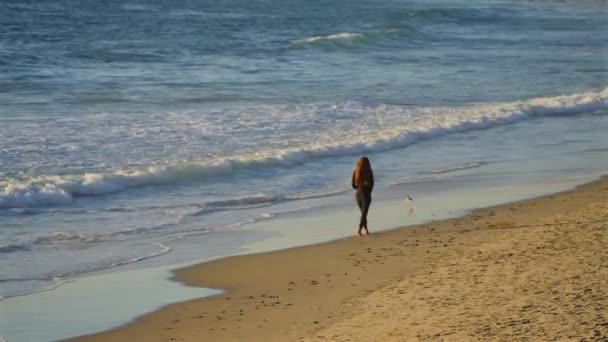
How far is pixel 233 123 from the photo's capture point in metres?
23.0

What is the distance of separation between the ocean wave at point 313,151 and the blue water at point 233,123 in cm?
4

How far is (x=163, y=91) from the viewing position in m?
28.6

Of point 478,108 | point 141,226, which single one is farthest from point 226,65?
point 141,226

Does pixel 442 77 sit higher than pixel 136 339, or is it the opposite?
pixel 136 339

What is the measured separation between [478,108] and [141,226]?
1407 cm

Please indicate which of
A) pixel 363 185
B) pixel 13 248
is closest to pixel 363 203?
pixel 363 185

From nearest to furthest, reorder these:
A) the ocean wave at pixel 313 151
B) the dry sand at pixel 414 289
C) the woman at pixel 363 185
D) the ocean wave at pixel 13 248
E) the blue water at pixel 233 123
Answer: the dry sand at pixel 414 289 → the ocean wave at pixel 13 248 → the woman at pixel 363 185 → the blue water at pixel 233 123 → the ocean wave at pixel 313 151

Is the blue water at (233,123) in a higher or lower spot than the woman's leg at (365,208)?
lower

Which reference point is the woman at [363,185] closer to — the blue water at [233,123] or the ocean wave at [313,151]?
the blue water at [233,123]

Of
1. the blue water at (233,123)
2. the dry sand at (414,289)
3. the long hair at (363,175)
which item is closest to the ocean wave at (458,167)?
the blue water at (233,123)

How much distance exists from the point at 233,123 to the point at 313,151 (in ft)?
12.3

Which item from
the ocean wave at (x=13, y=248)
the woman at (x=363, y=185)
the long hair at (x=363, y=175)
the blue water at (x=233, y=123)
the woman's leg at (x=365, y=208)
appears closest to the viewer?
the ocean wave at (x=13, y=248)

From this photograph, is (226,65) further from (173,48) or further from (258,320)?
(258,320)

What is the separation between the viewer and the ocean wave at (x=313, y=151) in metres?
15.8
